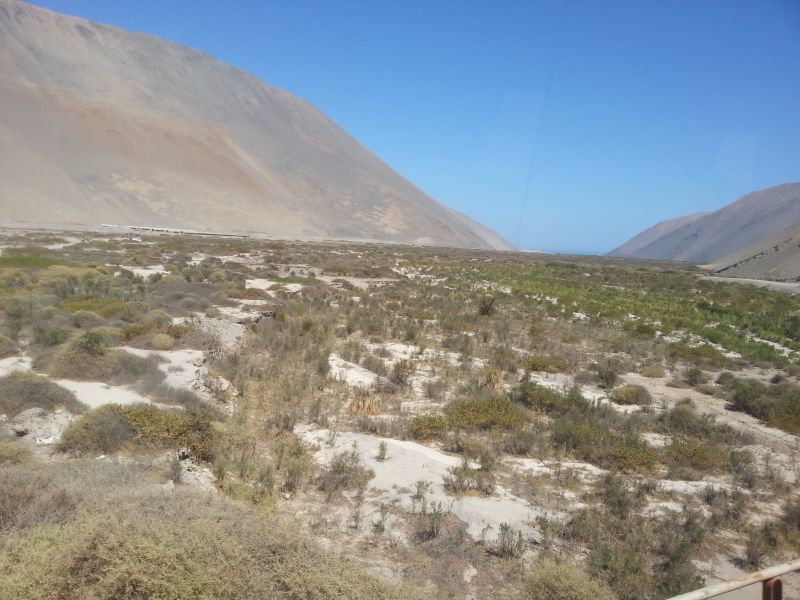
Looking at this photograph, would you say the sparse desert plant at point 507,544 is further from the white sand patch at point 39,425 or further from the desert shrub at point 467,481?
the white sand patch at point 39,425

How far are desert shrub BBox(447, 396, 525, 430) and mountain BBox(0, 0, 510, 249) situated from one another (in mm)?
72272

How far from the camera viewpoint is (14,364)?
9.32 meters

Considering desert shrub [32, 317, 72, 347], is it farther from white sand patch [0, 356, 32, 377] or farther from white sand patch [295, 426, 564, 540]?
white sand patch [295, 426, 564, 540]

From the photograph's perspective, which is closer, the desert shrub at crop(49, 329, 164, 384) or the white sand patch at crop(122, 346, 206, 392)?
the desert shrub at crop(49, 329, 164, 384)

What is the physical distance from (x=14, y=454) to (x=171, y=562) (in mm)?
3403

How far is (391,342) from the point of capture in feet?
50.9

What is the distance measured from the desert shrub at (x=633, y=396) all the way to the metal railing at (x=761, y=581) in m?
8.71

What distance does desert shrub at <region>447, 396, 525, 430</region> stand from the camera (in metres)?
9.02

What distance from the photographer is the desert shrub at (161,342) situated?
11258mm

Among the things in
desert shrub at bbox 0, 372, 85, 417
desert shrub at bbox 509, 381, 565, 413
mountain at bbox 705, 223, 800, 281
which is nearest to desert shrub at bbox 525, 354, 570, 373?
desert shrub at bbox 509, 381, 565, 413

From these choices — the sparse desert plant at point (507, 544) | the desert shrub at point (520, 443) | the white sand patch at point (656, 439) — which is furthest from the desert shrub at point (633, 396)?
the sparse desert plant at point (507, 544)

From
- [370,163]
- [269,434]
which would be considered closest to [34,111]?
[370,163]

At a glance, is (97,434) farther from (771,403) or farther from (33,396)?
(771,403)

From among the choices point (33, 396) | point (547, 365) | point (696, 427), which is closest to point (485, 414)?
point (696, 427)
